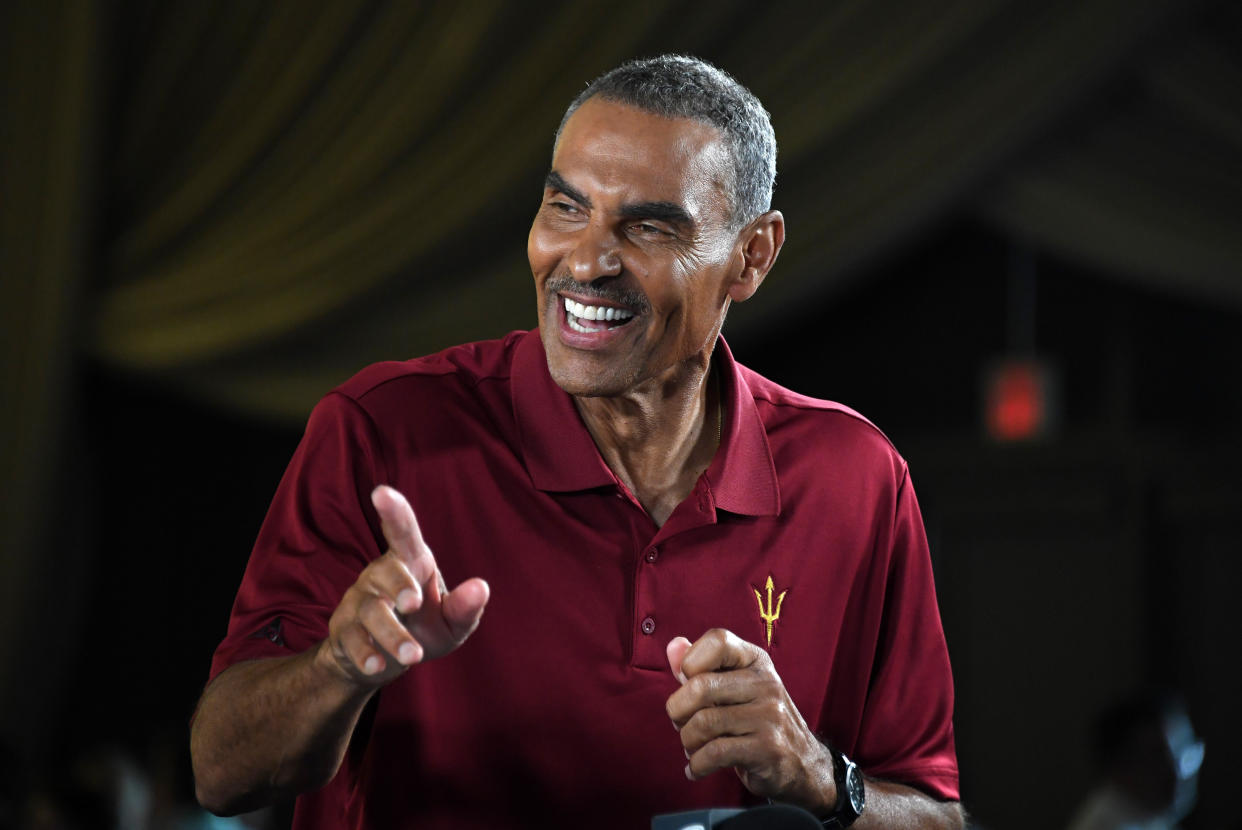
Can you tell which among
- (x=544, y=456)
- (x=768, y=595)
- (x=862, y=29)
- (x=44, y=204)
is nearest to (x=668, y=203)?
(x=544, y=456)

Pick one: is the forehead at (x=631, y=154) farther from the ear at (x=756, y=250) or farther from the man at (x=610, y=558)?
the ear at (x=756, y=250)

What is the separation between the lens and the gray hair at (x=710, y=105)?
1.71 meters

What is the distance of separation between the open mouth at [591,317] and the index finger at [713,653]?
0.39 meters

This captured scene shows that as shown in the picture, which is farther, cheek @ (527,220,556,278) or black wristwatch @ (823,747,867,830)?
cheek @ (527,220,556,278)

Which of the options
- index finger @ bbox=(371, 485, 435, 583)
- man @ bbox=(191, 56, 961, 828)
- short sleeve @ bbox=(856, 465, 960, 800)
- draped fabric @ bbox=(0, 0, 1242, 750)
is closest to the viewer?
index finger @ bbox=(371, 485, 435, 583)

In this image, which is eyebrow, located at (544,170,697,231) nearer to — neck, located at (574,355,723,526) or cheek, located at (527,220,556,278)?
cheek, located at (527,220,556,278)

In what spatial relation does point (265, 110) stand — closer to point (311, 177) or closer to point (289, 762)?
point (311, 177)

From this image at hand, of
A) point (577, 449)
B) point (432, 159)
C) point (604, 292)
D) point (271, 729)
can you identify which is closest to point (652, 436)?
point (577, 449)

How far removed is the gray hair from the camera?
1710mm

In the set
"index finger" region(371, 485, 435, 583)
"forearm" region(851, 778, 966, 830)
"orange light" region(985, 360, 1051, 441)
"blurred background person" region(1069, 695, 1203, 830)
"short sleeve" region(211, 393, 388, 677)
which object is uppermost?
"index finger" region(371, 485, 435, 583)

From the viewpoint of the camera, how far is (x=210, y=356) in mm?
4535

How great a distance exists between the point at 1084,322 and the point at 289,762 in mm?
3792

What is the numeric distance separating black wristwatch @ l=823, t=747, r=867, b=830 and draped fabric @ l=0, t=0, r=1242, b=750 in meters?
2.98

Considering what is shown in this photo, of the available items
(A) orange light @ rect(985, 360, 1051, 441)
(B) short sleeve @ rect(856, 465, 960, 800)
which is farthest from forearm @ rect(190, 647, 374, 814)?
(A) orange light @ rect(985, 360, 1051, 441)
